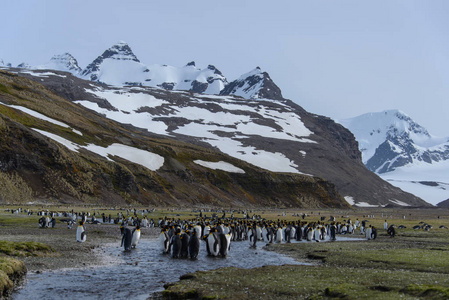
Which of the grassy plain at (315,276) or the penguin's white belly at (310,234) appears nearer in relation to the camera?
the grassy plain at (315,276)

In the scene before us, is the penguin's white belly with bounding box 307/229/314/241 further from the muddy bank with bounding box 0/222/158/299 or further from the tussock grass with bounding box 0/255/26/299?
the tussock grass with bounding box 0/255/26/299

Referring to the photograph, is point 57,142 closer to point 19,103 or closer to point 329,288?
point 19,103

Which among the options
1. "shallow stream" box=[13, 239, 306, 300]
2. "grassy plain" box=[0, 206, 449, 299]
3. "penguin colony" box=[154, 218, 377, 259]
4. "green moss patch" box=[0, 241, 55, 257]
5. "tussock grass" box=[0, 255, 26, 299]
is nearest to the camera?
"grassy plain" box=[0, 206, 449, 299]

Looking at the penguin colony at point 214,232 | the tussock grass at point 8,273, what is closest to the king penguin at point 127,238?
the penguin colony at point 214,232

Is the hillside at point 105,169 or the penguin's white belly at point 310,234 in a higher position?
the hillside at point 105,169

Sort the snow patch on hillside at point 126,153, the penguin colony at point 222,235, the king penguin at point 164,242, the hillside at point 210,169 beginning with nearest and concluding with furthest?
the penguin colony at point 222,235 → the king penguin at point 164,242 → the snow patch on hillside at point 126,153 → the hillside at point 210,169

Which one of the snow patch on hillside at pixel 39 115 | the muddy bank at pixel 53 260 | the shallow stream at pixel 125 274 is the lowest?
the shallow stream at pixel 125 274

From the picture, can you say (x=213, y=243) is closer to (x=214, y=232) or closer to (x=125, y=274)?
(x=214, y=232)

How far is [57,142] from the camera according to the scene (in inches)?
3743

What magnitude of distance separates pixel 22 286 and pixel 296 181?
405ft

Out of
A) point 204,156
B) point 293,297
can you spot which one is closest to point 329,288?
point 293,297

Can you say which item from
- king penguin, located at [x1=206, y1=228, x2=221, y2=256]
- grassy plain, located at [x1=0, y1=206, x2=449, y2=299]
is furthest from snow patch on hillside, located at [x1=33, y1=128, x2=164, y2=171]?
king penguin, located at [x1=206, y1=228, x2=221, y2=256]

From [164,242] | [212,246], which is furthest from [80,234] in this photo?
[212,246]

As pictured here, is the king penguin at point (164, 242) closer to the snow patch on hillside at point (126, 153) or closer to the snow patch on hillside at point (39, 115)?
the snow patch on hillside at point (126, 153)
